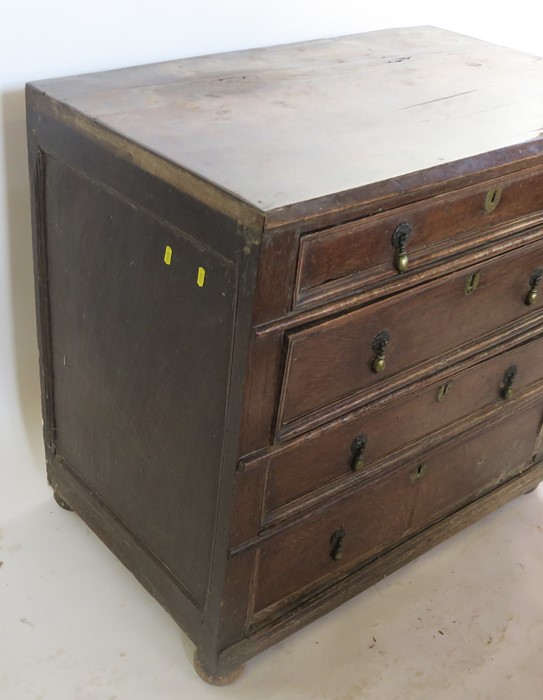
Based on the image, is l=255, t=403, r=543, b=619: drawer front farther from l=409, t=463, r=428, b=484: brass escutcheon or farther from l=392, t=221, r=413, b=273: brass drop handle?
l=392, t=221, r=413, b=273: brass drop handle

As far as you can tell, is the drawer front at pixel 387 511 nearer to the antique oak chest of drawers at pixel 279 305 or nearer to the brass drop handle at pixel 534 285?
the antique oak chest of drawers at pixel 279 305

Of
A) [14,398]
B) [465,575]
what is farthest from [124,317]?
[465,575]

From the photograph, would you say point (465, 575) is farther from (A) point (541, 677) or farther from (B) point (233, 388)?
(B) point (233, 388)

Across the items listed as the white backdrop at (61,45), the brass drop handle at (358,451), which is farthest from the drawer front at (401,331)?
the white backdrop at (61,45)

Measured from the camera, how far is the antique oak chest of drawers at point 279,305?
122 cm

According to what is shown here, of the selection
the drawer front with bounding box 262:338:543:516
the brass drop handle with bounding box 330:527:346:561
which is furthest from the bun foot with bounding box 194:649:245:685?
the drawer front with bounding box 262:338:543:516

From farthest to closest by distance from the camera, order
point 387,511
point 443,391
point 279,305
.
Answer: point 387,511 → point 443,391 → point 279,305

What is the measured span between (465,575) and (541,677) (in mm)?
277

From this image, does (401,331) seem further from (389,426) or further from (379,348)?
(389,426)

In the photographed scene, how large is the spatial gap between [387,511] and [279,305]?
713 mm

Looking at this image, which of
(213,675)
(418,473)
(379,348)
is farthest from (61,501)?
(379,348)

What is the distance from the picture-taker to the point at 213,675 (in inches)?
62.9

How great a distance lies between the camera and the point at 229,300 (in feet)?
3.93

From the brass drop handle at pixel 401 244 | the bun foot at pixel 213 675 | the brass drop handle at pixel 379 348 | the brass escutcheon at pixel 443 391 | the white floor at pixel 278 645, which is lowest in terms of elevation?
the white floor at pixel 278 645
